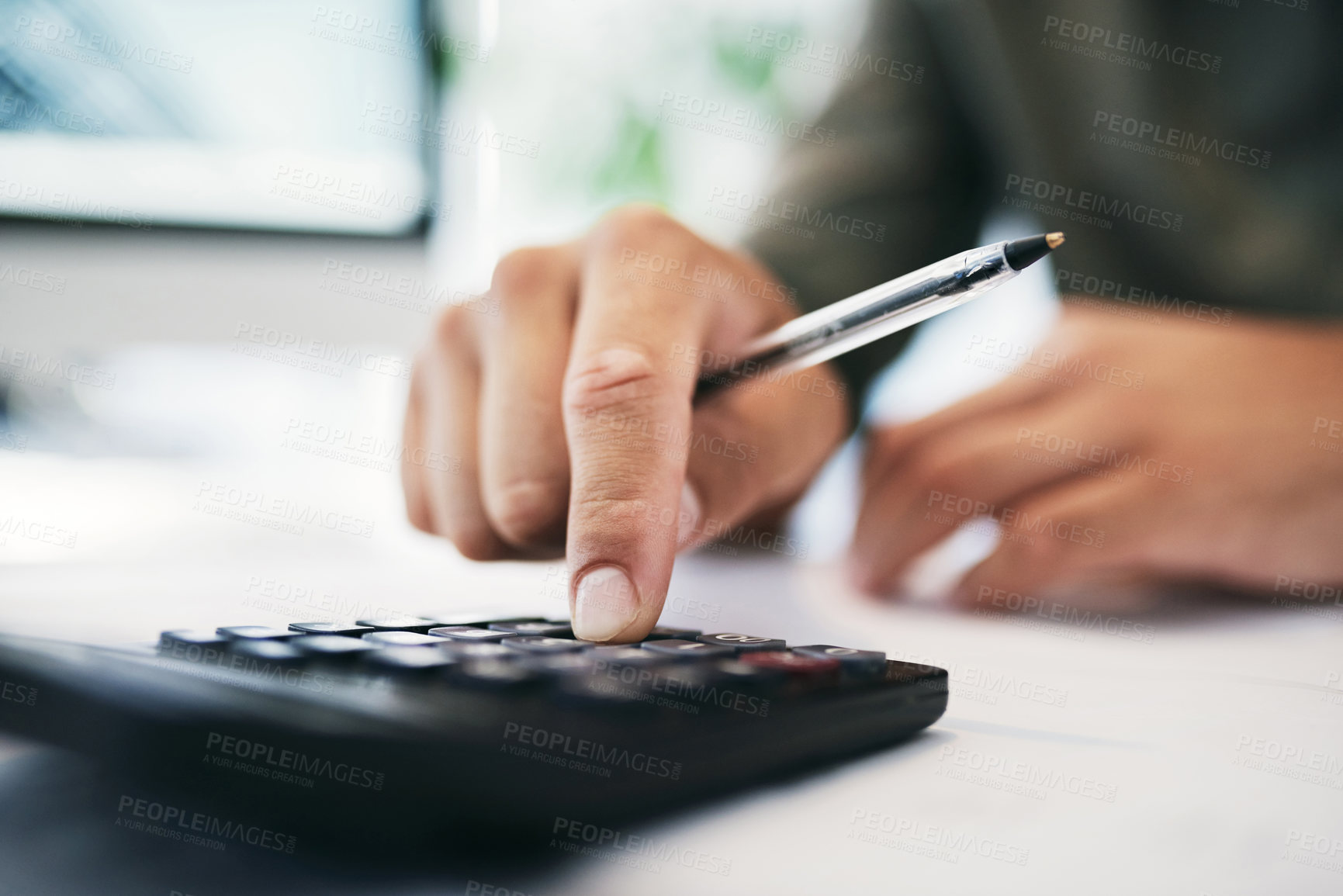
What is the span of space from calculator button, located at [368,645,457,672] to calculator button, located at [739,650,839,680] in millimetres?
80

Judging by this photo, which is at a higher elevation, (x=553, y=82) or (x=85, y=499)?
(x=553, y=82)

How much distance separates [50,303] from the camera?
0.55m

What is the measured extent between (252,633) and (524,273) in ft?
0.86

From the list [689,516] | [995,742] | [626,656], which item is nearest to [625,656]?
[626,656]

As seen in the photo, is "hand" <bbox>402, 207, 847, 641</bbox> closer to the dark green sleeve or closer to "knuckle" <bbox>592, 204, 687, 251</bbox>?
"knuckle" <bbox>592, 204, 687, 251</bbox>

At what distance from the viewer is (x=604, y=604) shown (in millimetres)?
276

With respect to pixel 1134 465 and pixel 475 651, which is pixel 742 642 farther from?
pixel 1134 465

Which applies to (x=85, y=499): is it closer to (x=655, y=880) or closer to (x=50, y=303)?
(x=50, y=303)

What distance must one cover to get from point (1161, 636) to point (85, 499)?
0.68 m

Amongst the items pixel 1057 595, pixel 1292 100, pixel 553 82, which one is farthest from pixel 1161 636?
pixel 553 82

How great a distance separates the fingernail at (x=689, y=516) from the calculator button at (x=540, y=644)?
17 centimetres

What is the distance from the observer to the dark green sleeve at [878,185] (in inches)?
27.6

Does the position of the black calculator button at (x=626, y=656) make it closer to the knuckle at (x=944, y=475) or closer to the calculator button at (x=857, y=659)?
the calculator button at (x=857, y=659)

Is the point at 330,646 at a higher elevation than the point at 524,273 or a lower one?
lower
